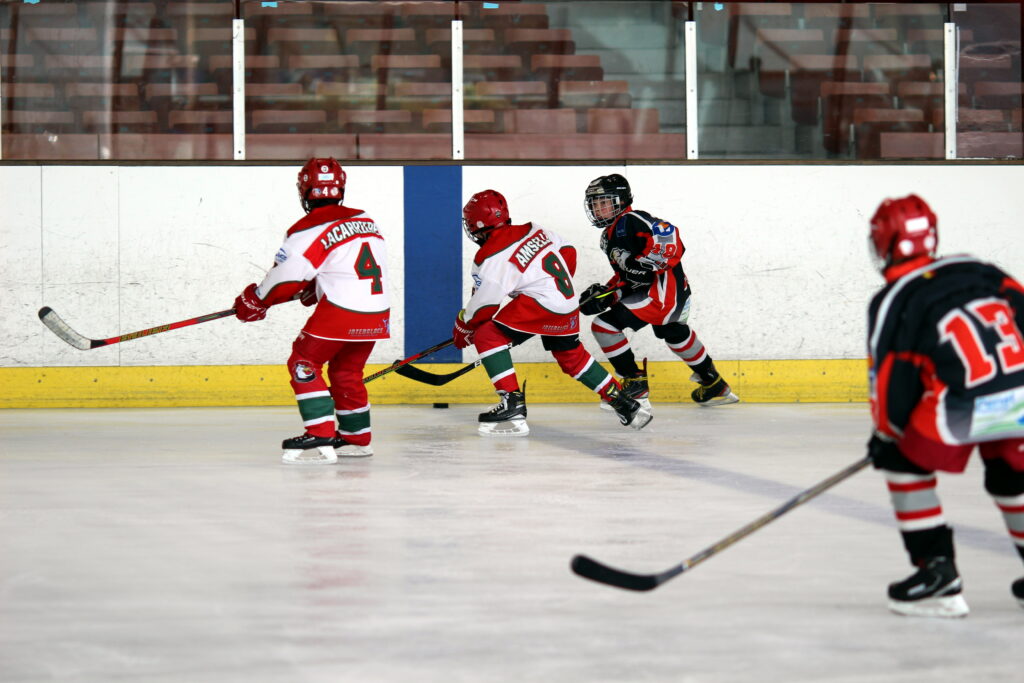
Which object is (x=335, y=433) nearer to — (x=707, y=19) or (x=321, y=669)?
(x=321, y=669)

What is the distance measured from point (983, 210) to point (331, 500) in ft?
14.2

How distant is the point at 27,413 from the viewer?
19.4ft

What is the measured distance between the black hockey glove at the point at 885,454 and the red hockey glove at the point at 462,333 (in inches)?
120

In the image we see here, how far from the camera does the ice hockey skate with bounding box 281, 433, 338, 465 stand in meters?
Answer: 4.18

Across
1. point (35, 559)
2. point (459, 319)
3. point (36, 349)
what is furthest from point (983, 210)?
point (35, 559)

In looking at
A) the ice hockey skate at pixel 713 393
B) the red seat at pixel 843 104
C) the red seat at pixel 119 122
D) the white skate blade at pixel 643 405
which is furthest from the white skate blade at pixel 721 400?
the red seat at pixel 119 122

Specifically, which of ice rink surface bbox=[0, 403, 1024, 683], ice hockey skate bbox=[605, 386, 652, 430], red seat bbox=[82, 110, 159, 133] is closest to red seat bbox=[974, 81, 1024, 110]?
ice rink surface bbox=[0, 403, 1024, 683]

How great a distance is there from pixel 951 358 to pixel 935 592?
43 cm

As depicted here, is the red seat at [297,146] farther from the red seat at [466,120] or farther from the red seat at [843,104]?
the red seat at [843,104]

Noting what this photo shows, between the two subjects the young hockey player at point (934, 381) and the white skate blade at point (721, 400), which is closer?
the young hockey player at point (934, 381)

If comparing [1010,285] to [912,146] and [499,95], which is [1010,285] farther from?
[912,146]

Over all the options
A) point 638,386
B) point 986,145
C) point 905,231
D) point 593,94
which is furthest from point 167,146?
point 905,231

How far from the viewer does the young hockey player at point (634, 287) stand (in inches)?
216

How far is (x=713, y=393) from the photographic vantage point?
607cm
